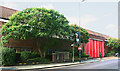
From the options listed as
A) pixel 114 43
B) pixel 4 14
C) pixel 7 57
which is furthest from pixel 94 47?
pixel 7 57

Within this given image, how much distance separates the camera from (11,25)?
80.2ft

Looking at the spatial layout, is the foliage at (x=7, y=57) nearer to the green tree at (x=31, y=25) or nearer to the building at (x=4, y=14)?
the green tree at (x=31, y=25)

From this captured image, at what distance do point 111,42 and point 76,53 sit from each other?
2868 cm

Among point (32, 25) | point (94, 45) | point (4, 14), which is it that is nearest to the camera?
point (32, 25)

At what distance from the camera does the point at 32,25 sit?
23797 millimetres

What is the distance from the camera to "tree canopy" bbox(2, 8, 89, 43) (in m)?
23.4

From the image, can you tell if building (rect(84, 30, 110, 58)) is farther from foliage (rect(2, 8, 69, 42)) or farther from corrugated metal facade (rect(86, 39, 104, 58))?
foliage (rect(2, 8, 69, 42))

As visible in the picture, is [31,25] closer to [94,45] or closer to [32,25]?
[32,25]

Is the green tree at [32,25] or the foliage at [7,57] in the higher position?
the green tree at [32,25]

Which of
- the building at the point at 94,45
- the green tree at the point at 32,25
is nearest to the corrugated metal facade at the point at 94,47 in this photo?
the building at the point at 94,45

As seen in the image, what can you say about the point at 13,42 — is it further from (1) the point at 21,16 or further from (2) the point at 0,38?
(1) the point at 21,16

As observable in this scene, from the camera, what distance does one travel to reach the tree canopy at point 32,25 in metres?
23.4

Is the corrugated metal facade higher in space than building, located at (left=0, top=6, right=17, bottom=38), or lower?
lower

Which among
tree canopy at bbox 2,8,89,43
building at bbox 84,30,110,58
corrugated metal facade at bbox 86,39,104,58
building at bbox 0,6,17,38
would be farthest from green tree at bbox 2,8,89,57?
building at bbox 84,30,110,58
